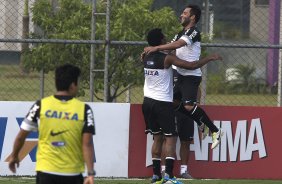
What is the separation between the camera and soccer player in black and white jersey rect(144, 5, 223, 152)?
12.0 m

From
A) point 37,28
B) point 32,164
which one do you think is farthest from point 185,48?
point 37,28

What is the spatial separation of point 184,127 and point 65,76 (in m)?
4.87

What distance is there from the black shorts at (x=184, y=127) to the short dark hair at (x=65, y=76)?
4750mm

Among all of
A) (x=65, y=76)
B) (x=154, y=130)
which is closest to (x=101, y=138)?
(x=154, y=130)

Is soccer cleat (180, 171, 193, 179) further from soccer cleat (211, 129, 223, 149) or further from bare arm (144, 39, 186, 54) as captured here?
bare arm (144, 39, 186, 54)

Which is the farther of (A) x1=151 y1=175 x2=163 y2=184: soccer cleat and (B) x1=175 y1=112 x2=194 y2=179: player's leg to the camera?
(B) x1=175 y1=112 x2=194 y2=179: player's leg

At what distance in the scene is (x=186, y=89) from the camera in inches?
473

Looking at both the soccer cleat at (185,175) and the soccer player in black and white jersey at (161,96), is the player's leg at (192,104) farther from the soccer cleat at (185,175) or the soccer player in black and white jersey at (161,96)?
the soccer cleat at (185,175)

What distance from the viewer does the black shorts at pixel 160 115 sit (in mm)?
11523

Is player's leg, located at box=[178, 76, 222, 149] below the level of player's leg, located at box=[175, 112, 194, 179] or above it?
above

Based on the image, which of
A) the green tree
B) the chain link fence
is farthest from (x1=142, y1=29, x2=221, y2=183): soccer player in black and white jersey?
the green tree

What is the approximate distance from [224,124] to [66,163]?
541 centimetres

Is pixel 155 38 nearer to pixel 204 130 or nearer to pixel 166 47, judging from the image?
pixel 166 47

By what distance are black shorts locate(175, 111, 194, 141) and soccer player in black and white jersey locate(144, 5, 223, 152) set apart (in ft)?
0.53
